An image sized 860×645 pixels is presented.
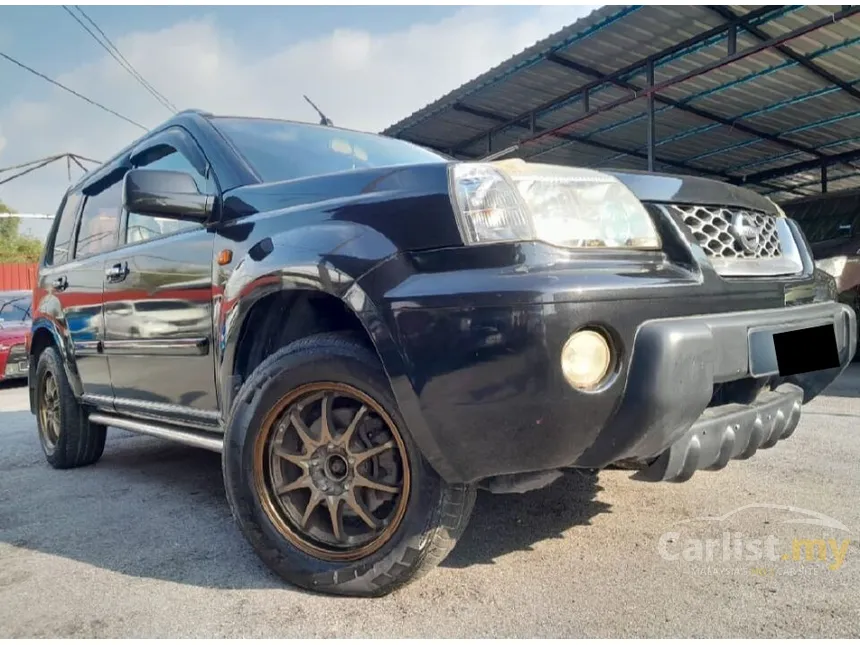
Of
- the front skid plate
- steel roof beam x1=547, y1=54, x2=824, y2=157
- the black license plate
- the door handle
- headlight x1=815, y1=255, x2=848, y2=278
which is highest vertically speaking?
steel roof beam x1=547, y1=54, x2=824, y2=157

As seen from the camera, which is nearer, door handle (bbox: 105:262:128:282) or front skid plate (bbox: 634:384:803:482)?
front skid plate (bbox: 634:384:803:482)

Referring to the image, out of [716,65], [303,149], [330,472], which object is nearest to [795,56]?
[716,65]

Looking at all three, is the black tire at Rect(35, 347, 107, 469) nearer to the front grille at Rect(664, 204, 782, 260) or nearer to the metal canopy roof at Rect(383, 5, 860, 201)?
the front grille at Rect(664, 204, 782, 260)

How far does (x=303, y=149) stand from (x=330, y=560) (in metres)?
1.68

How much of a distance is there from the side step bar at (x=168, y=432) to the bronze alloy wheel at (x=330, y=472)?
10.5 inches

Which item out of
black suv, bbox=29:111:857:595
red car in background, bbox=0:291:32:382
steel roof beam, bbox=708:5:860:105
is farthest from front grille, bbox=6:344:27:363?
steel roof beam, bbox=708:5:860:105

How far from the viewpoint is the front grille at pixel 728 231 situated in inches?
83.3

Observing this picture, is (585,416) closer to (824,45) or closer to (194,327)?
(194,327)

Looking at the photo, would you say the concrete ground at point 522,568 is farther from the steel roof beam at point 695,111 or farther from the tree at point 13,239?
the tree at point 13,239

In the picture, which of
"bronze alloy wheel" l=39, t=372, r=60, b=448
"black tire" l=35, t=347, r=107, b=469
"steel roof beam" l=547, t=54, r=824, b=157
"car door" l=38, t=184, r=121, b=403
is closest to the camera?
"car door" l=38, t=184, r=121, b=403

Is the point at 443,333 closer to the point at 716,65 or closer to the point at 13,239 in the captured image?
the point at 716,65

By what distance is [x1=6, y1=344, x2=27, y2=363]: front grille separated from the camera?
31.9 feet

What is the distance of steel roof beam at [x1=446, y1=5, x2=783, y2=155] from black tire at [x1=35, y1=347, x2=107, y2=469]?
24.9 ft

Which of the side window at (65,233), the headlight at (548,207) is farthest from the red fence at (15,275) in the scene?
the headlight at (548,207)
